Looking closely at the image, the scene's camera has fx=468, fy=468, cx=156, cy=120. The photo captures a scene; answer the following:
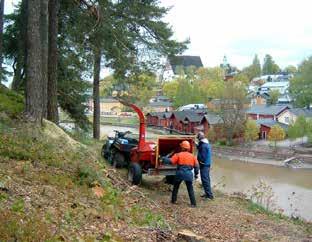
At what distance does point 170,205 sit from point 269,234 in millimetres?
2331

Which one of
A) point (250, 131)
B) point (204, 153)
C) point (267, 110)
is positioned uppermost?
point (204, 153)

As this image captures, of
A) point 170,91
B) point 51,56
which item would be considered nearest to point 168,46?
point 51,56

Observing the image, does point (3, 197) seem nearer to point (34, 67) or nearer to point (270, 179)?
point (34, 67)

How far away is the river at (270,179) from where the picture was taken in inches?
1086

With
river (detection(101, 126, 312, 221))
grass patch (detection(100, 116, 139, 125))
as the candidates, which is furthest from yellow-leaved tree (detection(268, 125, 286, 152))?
grass patch (detection(100, 116, 139, 125))

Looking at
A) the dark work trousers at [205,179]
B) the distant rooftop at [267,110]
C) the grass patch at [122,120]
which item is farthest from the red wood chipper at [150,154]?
the grass patch at [122,120]

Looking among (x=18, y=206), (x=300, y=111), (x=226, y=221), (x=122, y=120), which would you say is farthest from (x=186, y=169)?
(x=122, y=120)

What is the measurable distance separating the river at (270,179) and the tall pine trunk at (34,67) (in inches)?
652

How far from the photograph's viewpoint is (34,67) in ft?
33.9

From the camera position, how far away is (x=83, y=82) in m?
20.4

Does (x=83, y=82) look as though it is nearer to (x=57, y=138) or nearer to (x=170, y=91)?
(x=57, y=138)

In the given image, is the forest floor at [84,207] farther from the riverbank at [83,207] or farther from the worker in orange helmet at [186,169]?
the worker in orange helmet at [186,169]

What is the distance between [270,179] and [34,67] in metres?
29.5

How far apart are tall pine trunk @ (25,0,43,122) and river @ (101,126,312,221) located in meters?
16.6
